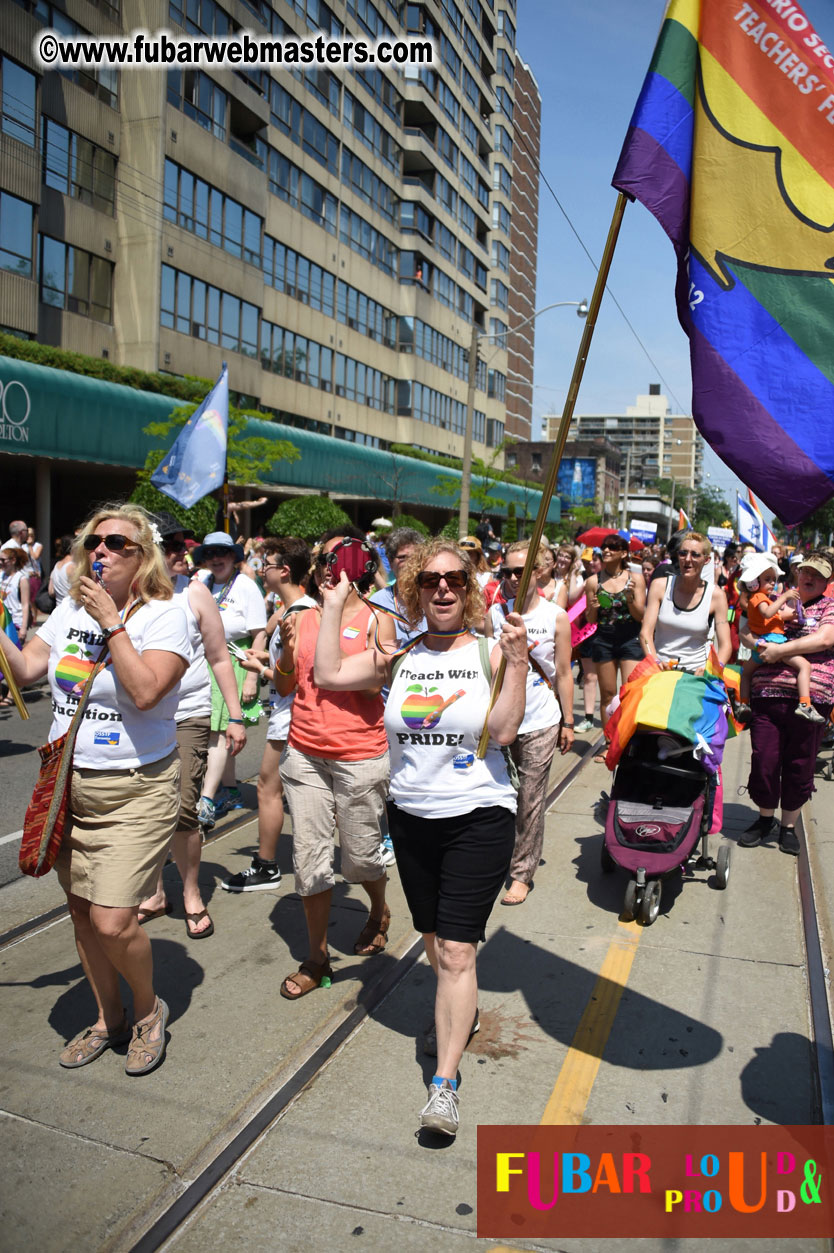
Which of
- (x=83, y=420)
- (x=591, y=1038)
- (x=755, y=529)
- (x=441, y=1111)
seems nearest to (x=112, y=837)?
(x=441, y=1111)

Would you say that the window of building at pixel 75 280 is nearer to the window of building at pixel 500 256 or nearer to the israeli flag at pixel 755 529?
the israeli flag at pixel 755 529

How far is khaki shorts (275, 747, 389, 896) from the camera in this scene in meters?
4.38

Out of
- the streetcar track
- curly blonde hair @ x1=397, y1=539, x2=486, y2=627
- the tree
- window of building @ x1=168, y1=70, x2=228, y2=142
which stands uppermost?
window of building @ x1=168, y1=70, x2=228, y2=142

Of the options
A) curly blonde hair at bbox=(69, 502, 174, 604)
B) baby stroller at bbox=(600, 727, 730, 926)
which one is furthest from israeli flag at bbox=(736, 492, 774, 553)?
curly blonde hair at bbox=(69, 502, 174, 604)

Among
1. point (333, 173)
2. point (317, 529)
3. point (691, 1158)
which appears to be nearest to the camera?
point (691, 1158)

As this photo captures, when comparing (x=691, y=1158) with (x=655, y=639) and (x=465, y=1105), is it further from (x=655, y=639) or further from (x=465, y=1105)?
(x=655, y=639)

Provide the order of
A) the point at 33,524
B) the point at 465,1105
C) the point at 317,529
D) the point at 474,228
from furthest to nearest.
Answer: the point at 474,228, the point at 33,524, the point at 317,529, the point at 465,1105

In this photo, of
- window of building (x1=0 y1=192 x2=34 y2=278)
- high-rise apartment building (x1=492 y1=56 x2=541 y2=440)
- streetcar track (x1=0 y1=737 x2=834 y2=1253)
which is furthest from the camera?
high-rise apartment building (x1=492 y1=56 x2=541 y2=440)

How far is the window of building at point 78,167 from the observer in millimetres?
24531

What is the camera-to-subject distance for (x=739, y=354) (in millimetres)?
3559

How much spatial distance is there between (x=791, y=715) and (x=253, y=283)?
30.6 meters

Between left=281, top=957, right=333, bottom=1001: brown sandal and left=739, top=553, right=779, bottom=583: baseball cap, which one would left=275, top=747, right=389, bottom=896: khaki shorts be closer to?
left=281, top=957, right=333, bottom=1001: brown sandal

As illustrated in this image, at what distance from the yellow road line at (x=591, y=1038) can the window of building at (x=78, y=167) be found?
25.2m

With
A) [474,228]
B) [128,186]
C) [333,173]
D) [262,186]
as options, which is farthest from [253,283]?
[474,228]
